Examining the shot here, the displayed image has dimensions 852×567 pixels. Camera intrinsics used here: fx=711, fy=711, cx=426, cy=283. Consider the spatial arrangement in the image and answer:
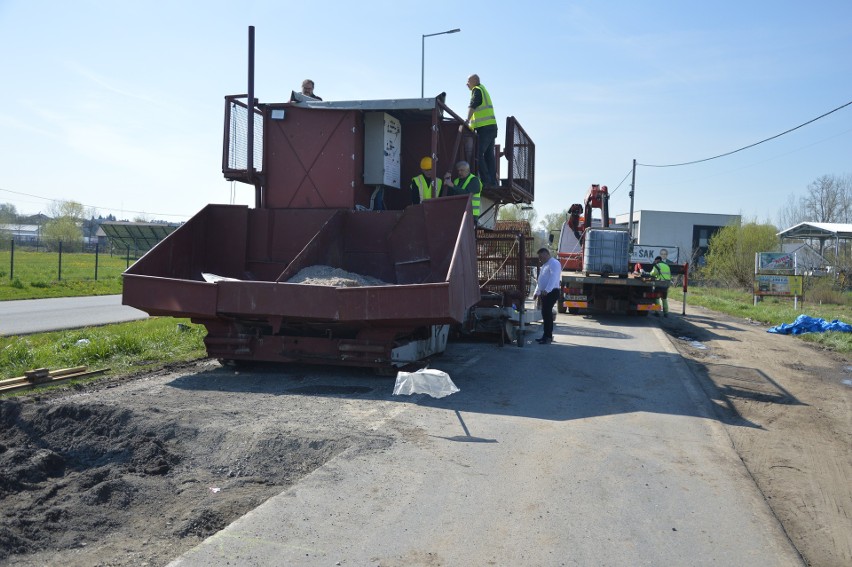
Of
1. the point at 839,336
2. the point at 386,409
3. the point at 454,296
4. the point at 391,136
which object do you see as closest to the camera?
the point at 386,409

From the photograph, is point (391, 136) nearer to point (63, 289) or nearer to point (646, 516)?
point (646, 516)

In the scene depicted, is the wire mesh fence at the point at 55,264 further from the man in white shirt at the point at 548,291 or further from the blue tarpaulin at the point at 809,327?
the blue tarpaulin at the point at 809,327

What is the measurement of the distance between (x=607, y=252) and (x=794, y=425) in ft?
38.4

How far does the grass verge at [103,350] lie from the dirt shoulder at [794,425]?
6531mm

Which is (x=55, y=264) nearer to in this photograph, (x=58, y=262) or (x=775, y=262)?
(x=58, y=262)

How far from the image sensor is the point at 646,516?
4.10m

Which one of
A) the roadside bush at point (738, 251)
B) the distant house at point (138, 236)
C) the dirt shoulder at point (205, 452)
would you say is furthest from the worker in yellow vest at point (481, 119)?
the distant house at point (138, 236)

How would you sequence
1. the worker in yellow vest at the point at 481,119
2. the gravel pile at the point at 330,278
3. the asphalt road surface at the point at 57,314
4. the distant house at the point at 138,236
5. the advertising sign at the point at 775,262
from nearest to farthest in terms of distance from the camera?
the gravel pile at the point at 330,278 → the worker in yellow vest at the point at 481,119 → the asphalt road surface at the point at 57,314 → the advertising sign at the point at 775,262 → the distant house at the point at 138,236

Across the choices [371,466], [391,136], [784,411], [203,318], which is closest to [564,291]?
[391,136]

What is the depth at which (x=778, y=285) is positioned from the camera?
24.4 m

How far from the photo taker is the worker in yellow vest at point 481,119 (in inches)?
446

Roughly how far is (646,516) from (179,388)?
15.9 feet

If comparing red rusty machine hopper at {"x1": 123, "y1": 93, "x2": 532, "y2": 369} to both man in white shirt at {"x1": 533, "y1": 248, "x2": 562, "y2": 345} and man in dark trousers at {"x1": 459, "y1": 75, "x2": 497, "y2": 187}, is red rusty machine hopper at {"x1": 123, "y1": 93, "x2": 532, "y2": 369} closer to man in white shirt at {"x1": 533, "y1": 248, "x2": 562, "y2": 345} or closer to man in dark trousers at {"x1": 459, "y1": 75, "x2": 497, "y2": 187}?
man in dark trousers at {"x1": 459, "y1": 75, "x2": 497, "y2": 187}

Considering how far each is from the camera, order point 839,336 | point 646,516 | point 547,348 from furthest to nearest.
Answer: point 839,336 → point 547,348 → point 646,516
